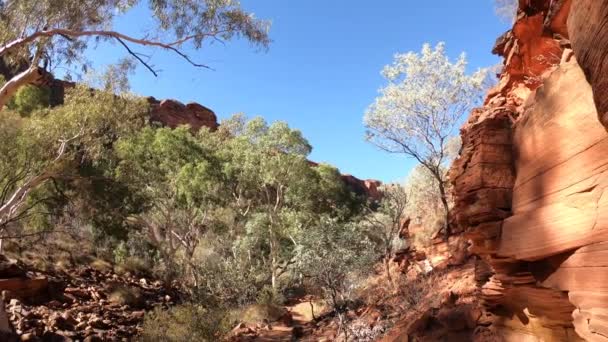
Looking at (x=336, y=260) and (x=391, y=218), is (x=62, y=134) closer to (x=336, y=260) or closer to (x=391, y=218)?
(x=336, y=260)

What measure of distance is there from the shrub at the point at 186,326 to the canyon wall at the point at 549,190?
643 cm

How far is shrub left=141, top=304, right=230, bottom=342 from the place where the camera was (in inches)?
350

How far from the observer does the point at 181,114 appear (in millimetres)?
44062

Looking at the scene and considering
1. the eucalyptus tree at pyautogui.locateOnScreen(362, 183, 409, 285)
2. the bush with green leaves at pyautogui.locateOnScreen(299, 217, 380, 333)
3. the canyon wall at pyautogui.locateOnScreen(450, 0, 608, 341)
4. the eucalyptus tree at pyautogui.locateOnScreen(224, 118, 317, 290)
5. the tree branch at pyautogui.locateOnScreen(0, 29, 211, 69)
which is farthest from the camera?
the eucalyptus tree at pyautogui.locateOnScreen(224, 118, 317, 290)

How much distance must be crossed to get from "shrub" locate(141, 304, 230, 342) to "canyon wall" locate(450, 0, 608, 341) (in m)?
6.43

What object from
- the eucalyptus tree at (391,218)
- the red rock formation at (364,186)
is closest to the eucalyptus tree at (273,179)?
the eucalyptus tree at (391,218)

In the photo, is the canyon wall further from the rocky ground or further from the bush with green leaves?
the bush with green leaves

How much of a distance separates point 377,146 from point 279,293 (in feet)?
24.5

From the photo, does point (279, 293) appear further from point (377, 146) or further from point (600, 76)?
point (600, 76)

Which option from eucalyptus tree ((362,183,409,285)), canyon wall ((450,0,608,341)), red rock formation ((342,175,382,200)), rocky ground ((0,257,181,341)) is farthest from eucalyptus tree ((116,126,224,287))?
red rock formation ((342,175,382,200))

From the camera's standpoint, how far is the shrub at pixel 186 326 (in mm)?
8898

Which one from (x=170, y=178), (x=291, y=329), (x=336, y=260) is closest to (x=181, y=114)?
(x=170, y=178)

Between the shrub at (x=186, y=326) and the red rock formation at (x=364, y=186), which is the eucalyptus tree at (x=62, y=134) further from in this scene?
the red rock formation at (x=364, y=186)

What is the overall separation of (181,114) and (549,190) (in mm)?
43722
